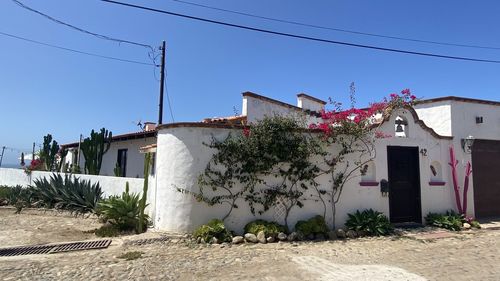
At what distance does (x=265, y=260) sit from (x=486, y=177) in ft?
33.0

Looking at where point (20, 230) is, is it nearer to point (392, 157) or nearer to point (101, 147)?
point (101, 147)

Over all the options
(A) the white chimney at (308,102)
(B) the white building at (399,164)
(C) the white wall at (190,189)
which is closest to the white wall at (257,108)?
(B) the white building at (399,164)

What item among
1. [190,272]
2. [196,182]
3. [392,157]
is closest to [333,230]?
[392,157]

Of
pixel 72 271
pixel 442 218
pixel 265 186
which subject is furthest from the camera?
pixel 442 218

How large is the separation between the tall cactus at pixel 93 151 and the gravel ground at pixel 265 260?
23.5 ft

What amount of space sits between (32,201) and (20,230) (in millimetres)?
4918

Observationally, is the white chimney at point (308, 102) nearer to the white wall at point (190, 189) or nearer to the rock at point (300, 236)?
the white wall at point (190, 189)

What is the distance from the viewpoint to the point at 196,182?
939 cm

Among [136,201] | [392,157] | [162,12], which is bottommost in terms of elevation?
[136,201]

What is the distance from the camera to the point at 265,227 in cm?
930

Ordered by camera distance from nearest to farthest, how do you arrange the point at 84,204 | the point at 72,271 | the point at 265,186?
1. the point at 72,271
2. the point at 265,186
3. the point at 84,204

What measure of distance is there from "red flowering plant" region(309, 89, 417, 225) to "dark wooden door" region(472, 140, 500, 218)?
14.9 feet

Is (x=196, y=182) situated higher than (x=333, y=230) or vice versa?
(x=196, y=182)

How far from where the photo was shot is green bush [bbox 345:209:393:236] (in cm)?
1004
